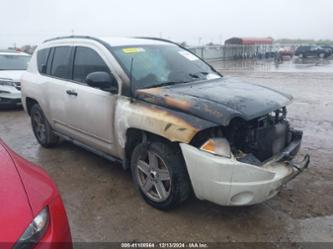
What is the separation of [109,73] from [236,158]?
5.99 ft

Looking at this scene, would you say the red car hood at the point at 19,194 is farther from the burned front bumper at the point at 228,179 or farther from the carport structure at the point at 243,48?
the carport structure at the point at 243,48

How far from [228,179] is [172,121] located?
74cm


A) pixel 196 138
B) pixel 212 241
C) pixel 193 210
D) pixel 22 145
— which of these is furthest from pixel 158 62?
pixel 22 145

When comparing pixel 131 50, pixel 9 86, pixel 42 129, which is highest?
pixel 131 50

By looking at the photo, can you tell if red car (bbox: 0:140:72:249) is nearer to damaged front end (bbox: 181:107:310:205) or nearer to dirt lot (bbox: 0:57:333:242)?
dirt lot (bbox: 0:57:333:242)

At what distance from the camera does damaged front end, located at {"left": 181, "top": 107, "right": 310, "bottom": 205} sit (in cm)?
293

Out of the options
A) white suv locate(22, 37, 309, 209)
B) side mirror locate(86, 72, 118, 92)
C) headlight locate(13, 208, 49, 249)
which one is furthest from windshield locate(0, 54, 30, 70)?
headlight locate(13, 208, 49, 249)

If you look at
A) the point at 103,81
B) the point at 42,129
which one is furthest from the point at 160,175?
the point at 42,129

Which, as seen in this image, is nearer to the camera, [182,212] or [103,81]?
[182,212]

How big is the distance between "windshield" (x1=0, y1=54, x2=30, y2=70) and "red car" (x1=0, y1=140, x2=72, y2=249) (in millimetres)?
8832

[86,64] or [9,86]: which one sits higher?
[86,64]

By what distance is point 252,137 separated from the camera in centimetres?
328

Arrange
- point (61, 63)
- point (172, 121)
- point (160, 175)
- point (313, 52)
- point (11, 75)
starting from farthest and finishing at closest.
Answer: point (313, 52) → point (11, 75) → point (61, 63) → point (160, 175) → point (172, 121)

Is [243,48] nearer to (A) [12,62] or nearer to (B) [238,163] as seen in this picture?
(A) [12,62]
